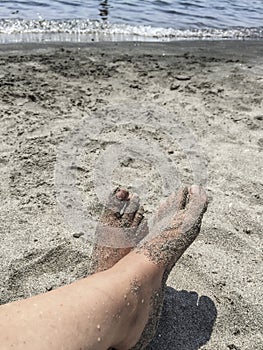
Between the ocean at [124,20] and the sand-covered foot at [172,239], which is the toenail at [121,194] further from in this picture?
the ocean at [124,20]

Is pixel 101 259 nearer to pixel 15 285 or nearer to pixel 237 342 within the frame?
pixel 15 285

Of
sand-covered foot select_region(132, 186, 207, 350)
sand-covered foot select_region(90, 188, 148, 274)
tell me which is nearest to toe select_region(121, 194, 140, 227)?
sand-covered foot select_region(90, 188, 148, 274)

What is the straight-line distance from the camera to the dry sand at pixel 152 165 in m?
1.88

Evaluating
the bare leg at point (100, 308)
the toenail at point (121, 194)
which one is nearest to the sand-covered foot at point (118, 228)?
the toenail at point (121, 194)

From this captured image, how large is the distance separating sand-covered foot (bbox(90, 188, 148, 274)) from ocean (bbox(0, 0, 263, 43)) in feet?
13.8

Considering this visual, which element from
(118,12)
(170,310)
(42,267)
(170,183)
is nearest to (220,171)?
(170,183)

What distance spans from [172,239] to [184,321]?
0.34m

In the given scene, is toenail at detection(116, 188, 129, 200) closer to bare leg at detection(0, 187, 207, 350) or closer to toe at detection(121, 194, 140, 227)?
toe at detection(121, 194, 140, 227)

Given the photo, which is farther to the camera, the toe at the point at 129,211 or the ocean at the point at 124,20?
the ocean at the point at 124,20

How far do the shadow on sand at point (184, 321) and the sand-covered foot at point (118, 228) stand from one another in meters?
0.28

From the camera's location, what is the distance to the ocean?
6242 millimetres

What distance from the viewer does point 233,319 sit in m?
1.81

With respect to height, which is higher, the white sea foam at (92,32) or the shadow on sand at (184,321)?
the white sea foam at (92,32)

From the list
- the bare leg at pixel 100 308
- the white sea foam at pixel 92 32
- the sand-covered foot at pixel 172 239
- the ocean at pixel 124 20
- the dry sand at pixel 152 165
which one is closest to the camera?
the bare leg at pixel 100 308
